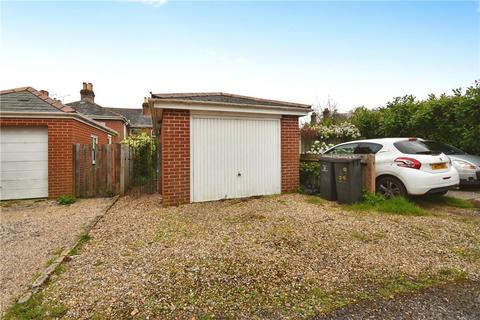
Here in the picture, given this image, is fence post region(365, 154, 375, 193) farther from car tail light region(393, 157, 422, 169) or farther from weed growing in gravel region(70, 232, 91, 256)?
weed growing in gravel region(70, 232, 91, 256)

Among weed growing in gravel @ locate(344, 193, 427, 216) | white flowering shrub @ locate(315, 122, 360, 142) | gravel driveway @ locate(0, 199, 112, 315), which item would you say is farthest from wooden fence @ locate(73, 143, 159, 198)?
white flowering shrub @ locate(315, 122, 360, 142)

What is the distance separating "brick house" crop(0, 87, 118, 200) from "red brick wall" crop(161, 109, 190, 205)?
3.88 m

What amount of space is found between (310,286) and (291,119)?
5.43m

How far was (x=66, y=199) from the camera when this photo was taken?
6.93 metres

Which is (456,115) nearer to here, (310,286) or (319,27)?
(319,27)

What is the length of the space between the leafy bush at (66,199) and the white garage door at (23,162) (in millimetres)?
636

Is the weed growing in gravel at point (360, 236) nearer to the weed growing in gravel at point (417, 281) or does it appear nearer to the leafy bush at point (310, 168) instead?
the weed growing in gravel at point (417, 281)

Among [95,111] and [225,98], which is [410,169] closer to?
[225,98]

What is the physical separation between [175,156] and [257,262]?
366 centimetres

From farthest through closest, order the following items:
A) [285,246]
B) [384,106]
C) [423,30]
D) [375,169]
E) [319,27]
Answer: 1. [384,106]
2. [319,27]
3. [423,30]
4. [375,169]
5. [285,246]

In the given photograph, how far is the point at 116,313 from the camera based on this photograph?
2074 millimetres

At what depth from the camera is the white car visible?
536 centimetres

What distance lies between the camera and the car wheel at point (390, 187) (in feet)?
18.6

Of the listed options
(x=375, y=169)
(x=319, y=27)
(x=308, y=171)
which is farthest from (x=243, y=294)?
(x=319, y=27)
